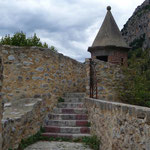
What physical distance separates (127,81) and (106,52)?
113 inches

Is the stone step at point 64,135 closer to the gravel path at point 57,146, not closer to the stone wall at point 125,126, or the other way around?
the gravel path at point 57,146

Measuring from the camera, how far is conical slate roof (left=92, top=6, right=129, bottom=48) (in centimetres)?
1143

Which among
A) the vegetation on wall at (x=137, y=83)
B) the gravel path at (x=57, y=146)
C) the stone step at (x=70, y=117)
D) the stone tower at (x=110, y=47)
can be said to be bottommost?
the gravel path at (x=57, y=146)

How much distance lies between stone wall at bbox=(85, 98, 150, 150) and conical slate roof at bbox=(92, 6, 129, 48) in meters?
6.75

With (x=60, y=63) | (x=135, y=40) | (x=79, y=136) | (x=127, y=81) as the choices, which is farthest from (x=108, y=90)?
(x=135, y=40)

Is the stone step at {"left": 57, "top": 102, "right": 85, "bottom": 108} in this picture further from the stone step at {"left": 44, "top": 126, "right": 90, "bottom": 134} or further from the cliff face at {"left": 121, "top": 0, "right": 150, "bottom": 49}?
the cliff face at {"left": 121, "top": 0, "right": 150, "bottom": 49}

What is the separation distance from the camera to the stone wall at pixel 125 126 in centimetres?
265

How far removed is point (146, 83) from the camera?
27.4ft

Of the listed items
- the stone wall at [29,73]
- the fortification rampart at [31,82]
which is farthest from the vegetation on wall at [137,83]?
the stone wall at [29,73]

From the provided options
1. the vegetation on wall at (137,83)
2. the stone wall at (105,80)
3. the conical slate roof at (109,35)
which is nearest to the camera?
the vegetation on wall at (137,83)

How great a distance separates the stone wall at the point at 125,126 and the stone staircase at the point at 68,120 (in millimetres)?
1543

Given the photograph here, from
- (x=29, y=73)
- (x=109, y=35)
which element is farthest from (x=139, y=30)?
(x=29, y=73)

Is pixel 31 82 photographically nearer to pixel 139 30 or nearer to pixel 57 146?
pixel 57 146

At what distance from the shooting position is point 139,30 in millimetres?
54844
